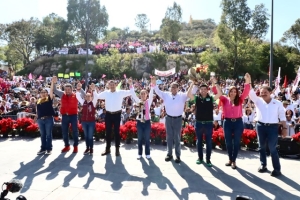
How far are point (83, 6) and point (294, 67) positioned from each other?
35871 millimetres

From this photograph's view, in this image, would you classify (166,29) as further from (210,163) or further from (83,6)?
(210,163)

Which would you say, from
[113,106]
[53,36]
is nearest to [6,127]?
[113,106]

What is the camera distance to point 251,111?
9.09 meters

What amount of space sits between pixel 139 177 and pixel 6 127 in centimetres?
547

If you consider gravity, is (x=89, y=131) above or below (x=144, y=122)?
below

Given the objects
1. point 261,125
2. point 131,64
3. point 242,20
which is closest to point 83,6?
point 131,64

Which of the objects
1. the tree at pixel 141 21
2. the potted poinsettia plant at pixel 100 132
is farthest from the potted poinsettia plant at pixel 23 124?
the tree at pixel 141 21

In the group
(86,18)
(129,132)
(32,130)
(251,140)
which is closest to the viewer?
(251,140)

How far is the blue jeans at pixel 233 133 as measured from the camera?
17.1 feet

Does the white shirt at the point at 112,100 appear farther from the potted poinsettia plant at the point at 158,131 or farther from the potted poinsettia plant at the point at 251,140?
the potted poinsettia plant at the point at 251,140

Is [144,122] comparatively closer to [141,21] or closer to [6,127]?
[6,127]

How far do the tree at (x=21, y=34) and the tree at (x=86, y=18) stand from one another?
6.29 metres

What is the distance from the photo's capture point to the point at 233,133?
5.30 meters

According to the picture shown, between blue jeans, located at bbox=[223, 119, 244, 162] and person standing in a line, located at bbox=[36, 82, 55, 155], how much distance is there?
12.7ft
